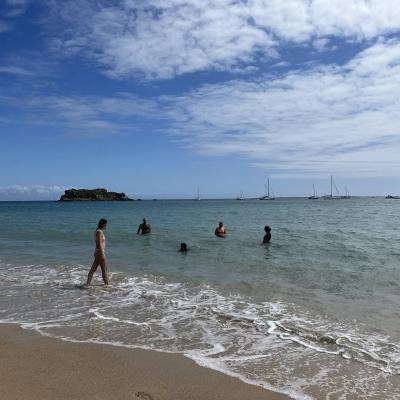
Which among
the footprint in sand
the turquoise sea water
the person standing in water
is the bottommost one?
the turquoise sea water

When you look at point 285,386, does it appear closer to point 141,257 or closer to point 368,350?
point 368,350

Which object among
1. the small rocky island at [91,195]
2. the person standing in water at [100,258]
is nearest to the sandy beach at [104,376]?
the person standing in water at [100,258]

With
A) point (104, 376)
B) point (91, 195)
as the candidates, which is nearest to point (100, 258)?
point (104, 376)

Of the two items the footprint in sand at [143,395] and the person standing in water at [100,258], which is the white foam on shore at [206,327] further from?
the footprint in sand at [143,395]

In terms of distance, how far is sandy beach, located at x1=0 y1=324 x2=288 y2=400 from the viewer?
16.0ft

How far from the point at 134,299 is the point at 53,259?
8.35 meters

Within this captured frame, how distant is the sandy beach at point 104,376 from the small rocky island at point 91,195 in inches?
6969

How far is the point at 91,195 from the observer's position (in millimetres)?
179750

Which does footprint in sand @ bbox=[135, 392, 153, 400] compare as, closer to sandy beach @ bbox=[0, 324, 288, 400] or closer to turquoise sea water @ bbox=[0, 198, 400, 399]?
sandy beach @ bbox=[0, 324, 288, 400]

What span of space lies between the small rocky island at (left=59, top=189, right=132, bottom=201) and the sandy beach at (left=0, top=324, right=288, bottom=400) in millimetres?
177003

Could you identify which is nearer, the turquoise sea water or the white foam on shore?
the turquoise sea water

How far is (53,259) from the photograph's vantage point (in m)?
17.2

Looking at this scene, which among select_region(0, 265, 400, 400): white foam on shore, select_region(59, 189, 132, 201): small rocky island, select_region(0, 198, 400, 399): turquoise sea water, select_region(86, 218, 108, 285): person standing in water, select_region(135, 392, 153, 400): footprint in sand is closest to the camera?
select_region(135, 392, 153, 400): footprint in sand

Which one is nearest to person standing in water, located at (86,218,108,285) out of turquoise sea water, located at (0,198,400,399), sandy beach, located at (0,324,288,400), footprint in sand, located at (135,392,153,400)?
turquoise sea water, located at (0,198,400,399)
